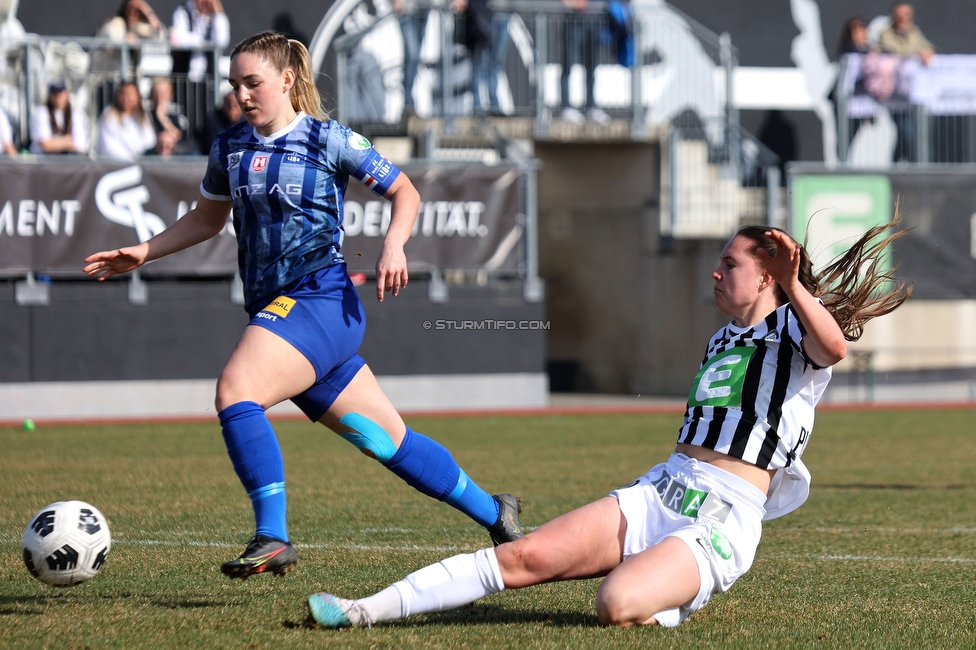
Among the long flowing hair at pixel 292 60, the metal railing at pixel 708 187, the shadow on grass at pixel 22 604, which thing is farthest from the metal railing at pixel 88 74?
the shadow on grass at pixel 22 604

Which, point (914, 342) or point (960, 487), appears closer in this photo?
point (960, 487)

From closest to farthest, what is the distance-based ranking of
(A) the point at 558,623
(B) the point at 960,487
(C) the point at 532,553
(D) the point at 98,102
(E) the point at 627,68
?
(C) the point at 532,553 < (A) the point at 558,623 < (B) the point at 960,487 < (D) the point at 98,102 < (E) the point at 627,68

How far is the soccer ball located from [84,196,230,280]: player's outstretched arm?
1.02 metres

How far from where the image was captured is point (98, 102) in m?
16.2

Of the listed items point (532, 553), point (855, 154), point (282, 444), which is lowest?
point (282, 444)

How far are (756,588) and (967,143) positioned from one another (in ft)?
55.7

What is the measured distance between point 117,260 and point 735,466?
2.59 m

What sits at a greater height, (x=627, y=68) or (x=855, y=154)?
(x=627, y=68)

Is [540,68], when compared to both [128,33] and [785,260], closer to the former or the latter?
[128,33]

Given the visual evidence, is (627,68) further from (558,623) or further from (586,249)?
(558,623)

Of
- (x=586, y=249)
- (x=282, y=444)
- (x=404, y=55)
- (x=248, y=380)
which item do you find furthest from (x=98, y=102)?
(x=248, y=380)

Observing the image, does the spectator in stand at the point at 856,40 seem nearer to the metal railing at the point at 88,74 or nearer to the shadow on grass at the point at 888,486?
the metal railing at the point at 88,74

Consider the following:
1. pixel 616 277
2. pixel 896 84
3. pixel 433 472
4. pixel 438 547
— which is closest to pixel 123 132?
pixel 616 277

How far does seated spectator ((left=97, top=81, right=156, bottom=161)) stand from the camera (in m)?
15.8
